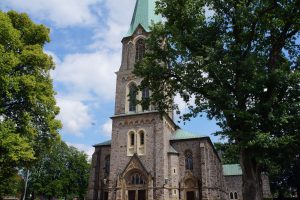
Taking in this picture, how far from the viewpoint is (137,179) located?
30547mm

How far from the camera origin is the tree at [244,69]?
454 inches

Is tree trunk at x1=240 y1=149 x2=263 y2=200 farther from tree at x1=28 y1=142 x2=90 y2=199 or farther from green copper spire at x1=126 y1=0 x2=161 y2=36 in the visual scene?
tree at x1=28 y1=142 x2=90 y2=199

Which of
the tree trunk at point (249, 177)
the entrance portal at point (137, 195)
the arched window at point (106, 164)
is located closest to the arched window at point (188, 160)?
the entrance portal at point (137, 195)

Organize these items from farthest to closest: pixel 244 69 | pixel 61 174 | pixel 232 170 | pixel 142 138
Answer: pixel 232 170
pixel 61 174
pixel 142 138
pixel 244 69

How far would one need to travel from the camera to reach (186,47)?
47.6ft

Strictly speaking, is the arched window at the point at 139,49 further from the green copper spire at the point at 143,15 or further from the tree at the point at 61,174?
the tree at the point at 61,174

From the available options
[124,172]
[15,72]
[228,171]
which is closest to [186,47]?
[15,72]

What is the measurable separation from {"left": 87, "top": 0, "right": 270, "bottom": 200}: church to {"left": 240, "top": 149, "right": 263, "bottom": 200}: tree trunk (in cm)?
1662

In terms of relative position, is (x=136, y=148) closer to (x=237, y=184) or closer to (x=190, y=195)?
(x=190, y=195)

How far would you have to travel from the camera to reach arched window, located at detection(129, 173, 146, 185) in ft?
99.6

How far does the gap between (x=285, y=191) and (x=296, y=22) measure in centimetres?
4262

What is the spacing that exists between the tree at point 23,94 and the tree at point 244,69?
6749 millimetres

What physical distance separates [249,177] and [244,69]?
470cm

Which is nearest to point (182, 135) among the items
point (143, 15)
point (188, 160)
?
point (188, 160)
